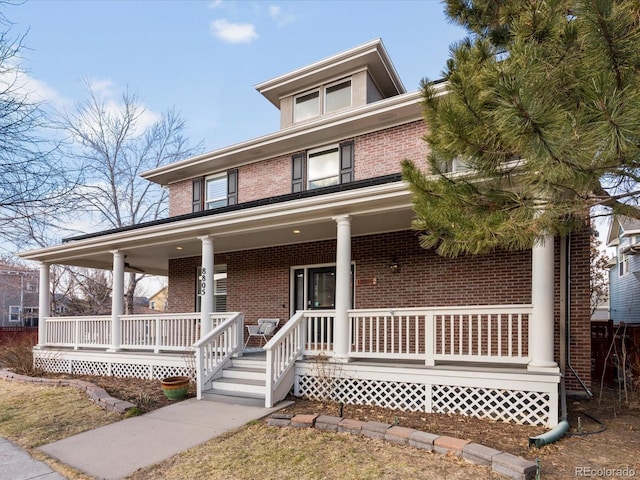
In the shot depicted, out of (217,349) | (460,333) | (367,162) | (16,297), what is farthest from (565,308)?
(16,297)

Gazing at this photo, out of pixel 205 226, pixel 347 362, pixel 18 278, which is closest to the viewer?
pixel 347 362

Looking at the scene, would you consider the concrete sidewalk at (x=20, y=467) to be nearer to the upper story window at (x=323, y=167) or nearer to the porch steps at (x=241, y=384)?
the porch steps at (x=241, y=384)

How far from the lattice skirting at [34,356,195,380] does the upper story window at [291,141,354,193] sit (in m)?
5.48

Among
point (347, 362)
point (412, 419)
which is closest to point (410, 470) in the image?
point (412, 419)

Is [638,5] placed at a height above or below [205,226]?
above

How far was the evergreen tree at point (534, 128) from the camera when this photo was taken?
286 cm

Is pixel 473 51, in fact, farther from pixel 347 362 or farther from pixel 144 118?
pixel 144 118

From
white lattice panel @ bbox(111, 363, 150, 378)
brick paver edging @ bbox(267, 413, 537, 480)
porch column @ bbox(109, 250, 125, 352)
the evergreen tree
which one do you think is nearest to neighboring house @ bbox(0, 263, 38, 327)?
porch column @ bbox(109, 250, 125, 352)

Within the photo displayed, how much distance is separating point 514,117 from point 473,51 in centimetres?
157

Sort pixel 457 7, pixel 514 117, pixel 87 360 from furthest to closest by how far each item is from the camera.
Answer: pixel 87 360
pixel 457 7
pixel 514 117

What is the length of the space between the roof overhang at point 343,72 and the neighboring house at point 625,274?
26.6 ft

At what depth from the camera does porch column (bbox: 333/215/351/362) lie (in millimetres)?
7121

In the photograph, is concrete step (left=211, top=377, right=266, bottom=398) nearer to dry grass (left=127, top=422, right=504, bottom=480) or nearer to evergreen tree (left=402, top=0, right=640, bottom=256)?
dry grass (left=127, top=422, right=504, bottom=480)

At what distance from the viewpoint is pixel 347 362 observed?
7.01 meters
